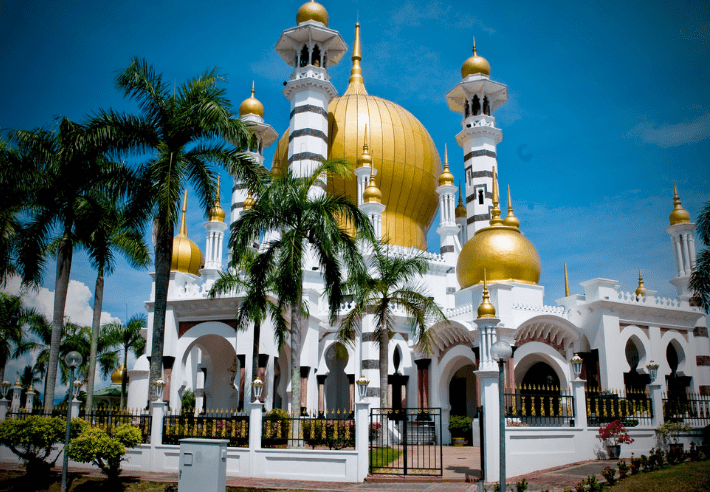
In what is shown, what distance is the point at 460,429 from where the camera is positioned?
25.2 m

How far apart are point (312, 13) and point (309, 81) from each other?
15.7 feet

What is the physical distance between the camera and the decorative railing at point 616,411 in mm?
18234

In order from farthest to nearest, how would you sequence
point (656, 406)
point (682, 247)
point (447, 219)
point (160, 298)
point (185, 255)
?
point (447, 219) < point (185, 255) < point (682, 247) < point (656, 406) < point (160, 298)

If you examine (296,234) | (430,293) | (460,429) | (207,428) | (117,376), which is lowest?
(460,429)

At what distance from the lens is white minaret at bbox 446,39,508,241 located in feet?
119

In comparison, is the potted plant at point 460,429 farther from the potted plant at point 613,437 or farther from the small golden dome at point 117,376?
the small golden dome at point 117,376

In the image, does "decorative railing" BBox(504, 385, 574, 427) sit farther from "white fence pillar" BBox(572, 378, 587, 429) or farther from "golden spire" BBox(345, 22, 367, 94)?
"golden spire" BBox(345, 22, 367, 94)

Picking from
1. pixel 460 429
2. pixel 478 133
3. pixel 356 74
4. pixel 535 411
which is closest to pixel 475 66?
pixel 478 133

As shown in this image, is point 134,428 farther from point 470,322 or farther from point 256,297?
point 470,322

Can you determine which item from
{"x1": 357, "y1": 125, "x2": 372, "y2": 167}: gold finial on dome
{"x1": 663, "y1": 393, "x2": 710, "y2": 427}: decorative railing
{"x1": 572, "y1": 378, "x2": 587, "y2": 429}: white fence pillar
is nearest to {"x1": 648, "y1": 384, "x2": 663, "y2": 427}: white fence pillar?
{"x1": 663, "y1": 393, "x2": 710, "y2": 427}: decorative railing

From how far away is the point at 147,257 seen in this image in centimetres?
2269

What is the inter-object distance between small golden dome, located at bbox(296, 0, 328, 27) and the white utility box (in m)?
29.3

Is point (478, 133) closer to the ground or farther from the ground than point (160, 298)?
farther from the ground

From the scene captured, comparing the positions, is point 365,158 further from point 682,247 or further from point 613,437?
point 613,437
